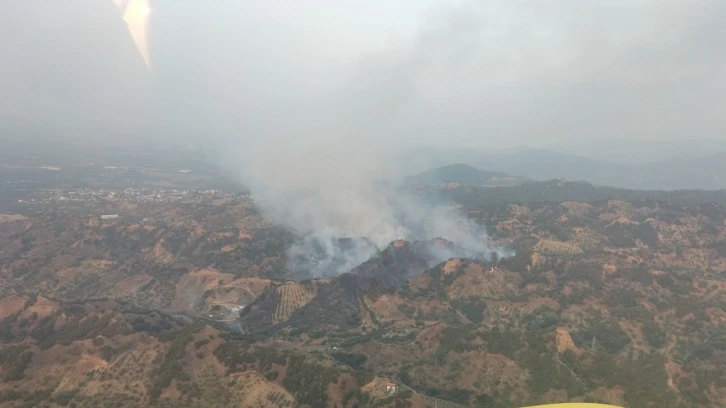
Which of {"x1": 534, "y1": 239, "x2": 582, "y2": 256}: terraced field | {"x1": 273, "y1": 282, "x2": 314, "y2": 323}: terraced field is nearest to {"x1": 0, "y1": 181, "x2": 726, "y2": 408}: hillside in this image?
{"x1": 273, "y1": 282, "x2": 314, "y2": 323}: terraced field

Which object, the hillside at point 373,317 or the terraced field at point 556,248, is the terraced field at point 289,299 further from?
the terraced field at point 556,248

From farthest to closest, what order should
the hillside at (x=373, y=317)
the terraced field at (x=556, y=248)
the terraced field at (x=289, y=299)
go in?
the terraced field at (x=556, y=248), the terraced field at (x=289, y=299), the hillside at (x=373, y=317)

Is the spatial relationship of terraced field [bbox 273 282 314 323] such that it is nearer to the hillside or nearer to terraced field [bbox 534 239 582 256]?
the hillside

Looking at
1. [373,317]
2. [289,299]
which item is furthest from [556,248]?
[289,299]

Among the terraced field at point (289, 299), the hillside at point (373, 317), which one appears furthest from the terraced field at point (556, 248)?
the terraced field at point (289, 299)

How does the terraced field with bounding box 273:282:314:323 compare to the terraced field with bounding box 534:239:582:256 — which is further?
the terraced field with bounding box 534:239:582:256

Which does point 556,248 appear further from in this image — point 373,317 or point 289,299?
point 289,299

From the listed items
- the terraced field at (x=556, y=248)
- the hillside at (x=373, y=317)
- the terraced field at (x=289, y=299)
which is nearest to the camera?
the hillside at (x=373, y=317)

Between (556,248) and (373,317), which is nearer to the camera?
(373,317)

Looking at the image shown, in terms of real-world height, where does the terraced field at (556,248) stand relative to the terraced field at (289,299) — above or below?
above

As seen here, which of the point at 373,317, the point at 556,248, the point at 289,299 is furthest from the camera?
the point at 556,248

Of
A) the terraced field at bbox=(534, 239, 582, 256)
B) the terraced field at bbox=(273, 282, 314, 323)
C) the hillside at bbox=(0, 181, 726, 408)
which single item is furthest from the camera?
the terraced field at bbox=(534, 239, 582, 256)
